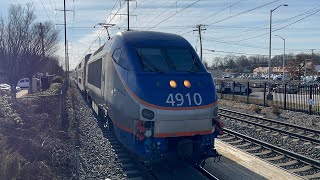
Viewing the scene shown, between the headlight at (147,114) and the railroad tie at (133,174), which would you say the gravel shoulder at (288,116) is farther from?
the headlight at (147,114)

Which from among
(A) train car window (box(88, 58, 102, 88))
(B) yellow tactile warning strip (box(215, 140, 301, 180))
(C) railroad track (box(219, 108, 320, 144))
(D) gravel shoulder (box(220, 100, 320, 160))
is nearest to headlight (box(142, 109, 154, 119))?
(B) yellow tactile warning strip (box(215, 140, 301, 180))

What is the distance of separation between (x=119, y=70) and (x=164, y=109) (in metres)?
1.90

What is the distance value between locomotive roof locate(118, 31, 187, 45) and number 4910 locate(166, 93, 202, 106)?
1861mm

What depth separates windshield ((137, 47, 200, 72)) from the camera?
821 centimetres

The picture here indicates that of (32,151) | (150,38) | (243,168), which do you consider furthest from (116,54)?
(243,168)

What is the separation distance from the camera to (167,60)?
846 centimetres

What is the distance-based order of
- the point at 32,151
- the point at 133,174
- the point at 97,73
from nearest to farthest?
the point at 133,174 → the point at 32,151 → the point at 97,73

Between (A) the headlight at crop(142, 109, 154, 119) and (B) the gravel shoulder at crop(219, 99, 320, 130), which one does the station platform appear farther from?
(B) the gravel shoulder at crop(219, 99, 320, 130)

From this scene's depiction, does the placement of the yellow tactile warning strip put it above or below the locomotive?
below

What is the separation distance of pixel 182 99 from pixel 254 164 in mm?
3283

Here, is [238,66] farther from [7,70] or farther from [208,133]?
[208,133]

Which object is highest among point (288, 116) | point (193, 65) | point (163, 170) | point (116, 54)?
point (116, 54)

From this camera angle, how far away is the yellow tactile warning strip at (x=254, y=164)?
830cm

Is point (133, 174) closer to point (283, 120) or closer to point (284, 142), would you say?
point (284, 142)
